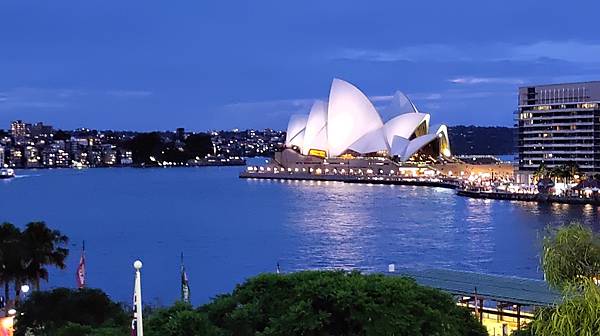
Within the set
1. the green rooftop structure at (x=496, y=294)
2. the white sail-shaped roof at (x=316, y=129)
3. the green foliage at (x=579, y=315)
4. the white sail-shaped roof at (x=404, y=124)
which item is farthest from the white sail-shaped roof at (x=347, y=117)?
the green foliage at (x=579, y=315)

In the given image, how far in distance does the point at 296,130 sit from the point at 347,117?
902 centimetres

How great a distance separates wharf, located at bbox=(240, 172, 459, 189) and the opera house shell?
1.69 metres

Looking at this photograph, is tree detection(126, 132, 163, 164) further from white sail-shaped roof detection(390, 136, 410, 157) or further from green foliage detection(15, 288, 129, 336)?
green foliage detection(15, 288, 129, 336)

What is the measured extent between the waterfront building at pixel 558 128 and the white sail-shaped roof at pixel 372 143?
9.67 metres

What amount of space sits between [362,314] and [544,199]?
3997 centimetres

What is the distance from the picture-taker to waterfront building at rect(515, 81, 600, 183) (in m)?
52.2

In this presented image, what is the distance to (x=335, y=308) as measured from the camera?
5945 mm

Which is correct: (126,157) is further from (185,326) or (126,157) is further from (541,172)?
(185,326)

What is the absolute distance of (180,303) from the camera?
655 centimetres

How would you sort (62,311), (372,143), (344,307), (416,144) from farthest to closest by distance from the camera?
(372,143) → (416,144) → (62,311) → (344,307)

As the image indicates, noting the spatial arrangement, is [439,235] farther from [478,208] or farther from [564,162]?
[564,162]

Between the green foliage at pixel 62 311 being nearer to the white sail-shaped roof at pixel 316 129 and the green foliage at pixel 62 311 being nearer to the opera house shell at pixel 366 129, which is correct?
the opera house shell at pixel 366 129

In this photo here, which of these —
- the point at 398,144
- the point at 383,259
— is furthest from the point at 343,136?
the point at 383,259

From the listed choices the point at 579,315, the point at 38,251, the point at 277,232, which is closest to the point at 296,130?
the point at 277,232
